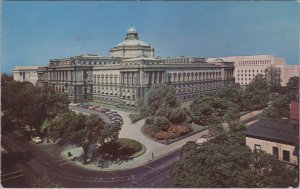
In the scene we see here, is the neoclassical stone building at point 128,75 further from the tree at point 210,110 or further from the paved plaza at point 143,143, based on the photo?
the tree at point 210,110

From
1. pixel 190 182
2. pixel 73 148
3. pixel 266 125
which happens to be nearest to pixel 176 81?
pixel 73 148

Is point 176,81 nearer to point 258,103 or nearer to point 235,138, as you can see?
point 258,103

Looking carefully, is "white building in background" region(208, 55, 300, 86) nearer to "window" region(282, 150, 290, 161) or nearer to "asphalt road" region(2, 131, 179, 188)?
"asphalt road" region(2, 131, 179, 188)

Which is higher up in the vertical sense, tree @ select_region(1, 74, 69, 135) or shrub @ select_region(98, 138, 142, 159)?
tree @ select_region(1, 74, 69, 135)

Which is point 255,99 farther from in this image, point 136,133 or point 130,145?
point 130,145

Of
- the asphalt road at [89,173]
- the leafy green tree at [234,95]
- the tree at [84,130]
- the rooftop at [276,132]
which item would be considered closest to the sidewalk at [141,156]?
the asphalt road at [89,173]

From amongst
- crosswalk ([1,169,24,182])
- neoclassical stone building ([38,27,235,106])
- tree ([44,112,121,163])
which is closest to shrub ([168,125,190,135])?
tree ([44,112,121,163])

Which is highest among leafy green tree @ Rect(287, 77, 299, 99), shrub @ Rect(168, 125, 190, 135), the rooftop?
leafy green tree @ Rect(287, 77, 299, 99)
